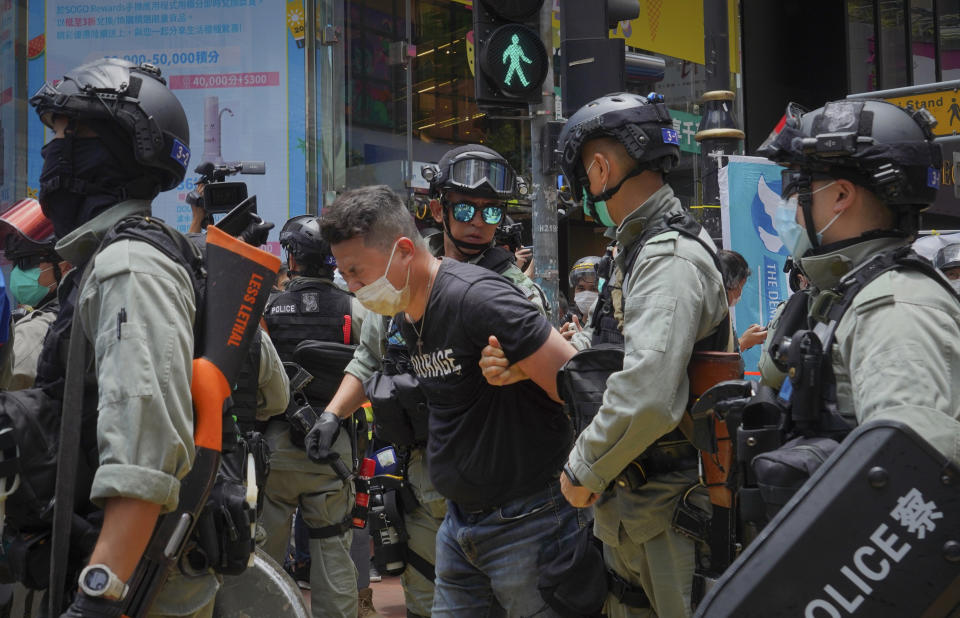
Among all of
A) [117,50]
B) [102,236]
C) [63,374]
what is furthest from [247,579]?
[117,50]

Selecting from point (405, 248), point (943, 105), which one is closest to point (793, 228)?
point (405, 248)

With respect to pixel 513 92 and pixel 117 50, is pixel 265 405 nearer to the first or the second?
pixel 513 92

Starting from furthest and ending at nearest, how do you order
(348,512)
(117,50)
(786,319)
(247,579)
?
(117,50) < (348,512) < (247,579) < (786,319)

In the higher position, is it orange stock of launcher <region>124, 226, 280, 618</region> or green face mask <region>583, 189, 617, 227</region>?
green face mask <region>583, 189, 617, 227</region>

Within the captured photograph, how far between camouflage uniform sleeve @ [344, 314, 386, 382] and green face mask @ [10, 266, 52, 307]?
224 cm

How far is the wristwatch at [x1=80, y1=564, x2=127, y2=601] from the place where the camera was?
2488 millimetres

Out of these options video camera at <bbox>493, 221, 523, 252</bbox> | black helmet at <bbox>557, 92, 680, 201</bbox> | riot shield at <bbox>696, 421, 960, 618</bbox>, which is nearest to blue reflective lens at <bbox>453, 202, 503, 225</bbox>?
video camera at <bbox>493, 221, 523, 252</bbox>

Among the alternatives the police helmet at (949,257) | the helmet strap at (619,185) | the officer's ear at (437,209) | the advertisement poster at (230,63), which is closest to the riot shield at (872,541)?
the helmet strap at (619,185)

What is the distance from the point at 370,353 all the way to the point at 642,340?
7.80 ft

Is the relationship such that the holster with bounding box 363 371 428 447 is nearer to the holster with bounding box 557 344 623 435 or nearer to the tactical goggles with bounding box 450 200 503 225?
the tactical goggles with bounding box 450 200 503 225

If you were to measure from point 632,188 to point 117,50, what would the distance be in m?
10.4

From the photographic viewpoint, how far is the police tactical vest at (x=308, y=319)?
6.50 metres

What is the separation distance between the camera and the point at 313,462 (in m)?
5.91

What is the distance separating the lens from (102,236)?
10.2 feet
